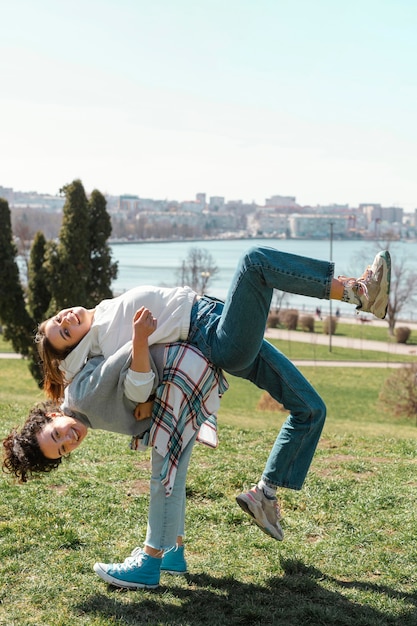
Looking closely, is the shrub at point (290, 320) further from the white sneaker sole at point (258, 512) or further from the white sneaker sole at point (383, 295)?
the white sneaker sole at point (383, 295)

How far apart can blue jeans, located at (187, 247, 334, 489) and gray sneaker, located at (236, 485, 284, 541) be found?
1.24ft

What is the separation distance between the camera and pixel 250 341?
3445 millimetres

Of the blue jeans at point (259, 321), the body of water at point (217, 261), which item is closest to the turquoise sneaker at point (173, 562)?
the blue jeans at point (259, 321)

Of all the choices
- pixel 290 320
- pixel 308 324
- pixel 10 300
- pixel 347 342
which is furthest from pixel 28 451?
pixel 290 320

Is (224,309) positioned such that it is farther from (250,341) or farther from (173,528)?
(173,528)

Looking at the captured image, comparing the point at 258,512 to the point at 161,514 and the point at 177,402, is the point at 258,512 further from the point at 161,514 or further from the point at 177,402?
the point at 177,402

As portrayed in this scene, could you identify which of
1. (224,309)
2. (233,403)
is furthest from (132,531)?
(233,403)

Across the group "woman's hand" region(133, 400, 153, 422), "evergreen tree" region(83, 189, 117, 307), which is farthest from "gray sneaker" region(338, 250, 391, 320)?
"evergreen tree" region(83, 189, 117, 307)

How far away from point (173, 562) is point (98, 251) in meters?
18.9

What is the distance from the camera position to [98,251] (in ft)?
72.4

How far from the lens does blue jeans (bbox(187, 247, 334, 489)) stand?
11.2ft

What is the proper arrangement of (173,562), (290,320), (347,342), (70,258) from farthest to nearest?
(290,320) → (347,342) → (70,258) → (173,562)

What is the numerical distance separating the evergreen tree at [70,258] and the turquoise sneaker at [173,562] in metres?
17.8

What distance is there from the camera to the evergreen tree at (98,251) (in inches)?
860
